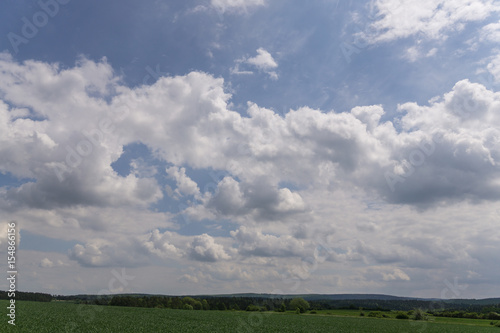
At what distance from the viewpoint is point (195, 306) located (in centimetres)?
16425

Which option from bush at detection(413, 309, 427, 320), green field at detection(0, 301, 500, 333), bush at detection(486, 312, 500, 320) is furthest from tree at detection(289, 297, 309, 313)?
green field at detection(0, 301, 500, 333)

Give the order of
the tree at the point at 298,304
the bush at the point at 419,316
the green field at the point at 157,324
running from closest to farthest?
the green field at the point at 157,324 → the bush at the point at 419,316 → the tree at the point at 298,304

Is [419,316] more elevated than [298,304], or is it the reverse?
[419,316]

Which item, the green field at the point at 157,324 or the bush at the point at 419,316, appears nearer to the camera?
the green field at the point at 157,324

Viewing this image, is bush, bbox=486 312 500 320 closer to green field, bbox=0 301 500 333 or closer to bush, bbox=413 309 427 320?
bush, bbox=413 309 427 320

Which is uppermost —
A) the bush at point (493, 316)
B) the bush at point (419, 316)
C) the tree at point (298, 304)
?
the bush at point (419, 316)

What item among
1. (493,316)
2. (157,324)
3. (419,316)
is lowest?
(493,316)

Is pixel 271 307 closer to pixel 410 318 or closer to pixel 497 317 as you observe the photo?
pixel 410 318

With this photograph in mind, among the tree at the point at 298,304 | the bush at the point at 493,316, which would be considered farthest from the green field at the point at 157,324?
the tree at the point at 298,304

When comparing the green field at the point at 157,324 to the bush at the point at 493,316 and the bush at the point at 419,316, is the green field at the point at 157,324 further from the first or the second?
the bush at the point at 493,316

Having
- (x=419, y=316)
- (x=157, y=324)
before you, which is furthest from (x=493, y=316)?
(x=157, y=324)

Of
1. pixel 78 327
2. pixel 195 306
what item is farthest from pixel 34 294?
pixel 78 327

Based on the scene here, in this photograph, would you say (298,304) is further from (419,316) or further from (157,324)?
(157,324)

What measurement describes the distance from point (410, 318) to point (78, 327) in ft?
346
